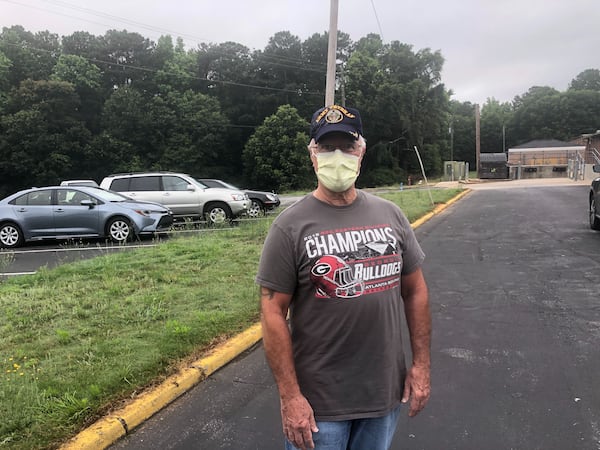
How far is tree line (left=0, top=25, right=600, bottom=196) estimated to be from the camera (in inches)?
2002

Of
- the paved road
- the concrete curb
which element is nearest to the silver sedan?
the paved road

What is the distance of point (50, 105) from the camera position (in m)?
50.7

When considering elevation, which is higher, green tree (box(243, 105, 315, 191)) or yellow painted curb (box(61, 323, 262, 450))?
green tree (box(243, 105, 315, 191))

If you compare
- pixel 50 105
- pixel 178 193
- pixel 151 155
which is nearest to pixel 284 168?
pixel 151 155

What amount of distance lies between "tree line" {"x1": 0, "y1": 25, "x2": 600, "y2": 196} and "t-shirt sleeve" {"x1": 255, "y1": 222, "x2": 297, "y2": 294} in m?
47.1

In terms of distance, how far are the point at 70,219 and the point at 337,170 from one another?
1131cm

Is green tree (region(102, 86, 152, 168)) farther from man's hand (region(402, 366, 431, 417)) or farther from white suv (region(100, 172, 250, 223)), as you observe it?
man's hand (region(402, 366, 431, 417))

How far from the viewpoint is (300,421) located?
1785 millimetres

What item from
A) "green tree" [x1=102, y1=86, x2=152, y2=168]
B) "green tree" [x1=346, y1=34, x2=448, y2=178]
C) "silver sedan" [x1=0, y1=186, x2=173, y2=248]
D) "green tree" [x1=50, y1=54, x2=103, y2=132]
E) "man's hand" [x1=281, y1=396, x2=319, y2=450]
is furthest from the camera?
"green tree" [x1=346, y1=34, x2=448, y2=178]

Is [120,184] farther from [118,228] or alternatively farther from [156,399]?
[156,399]

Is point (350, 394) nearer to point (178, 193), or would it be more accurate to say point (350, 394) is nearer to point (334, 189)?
point (334, 189)

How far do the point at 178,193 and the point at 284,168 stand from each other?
37233 millimetres

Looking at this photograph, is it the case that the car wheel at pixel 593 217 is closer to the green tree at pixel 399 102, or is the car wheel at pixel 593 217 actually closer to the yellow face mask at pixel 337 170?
the yellow face mask at pixel 337 170

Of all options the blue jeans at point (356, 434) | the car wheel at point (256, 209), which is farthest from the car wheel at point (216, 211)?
the blue jeans at point (356, 434)
